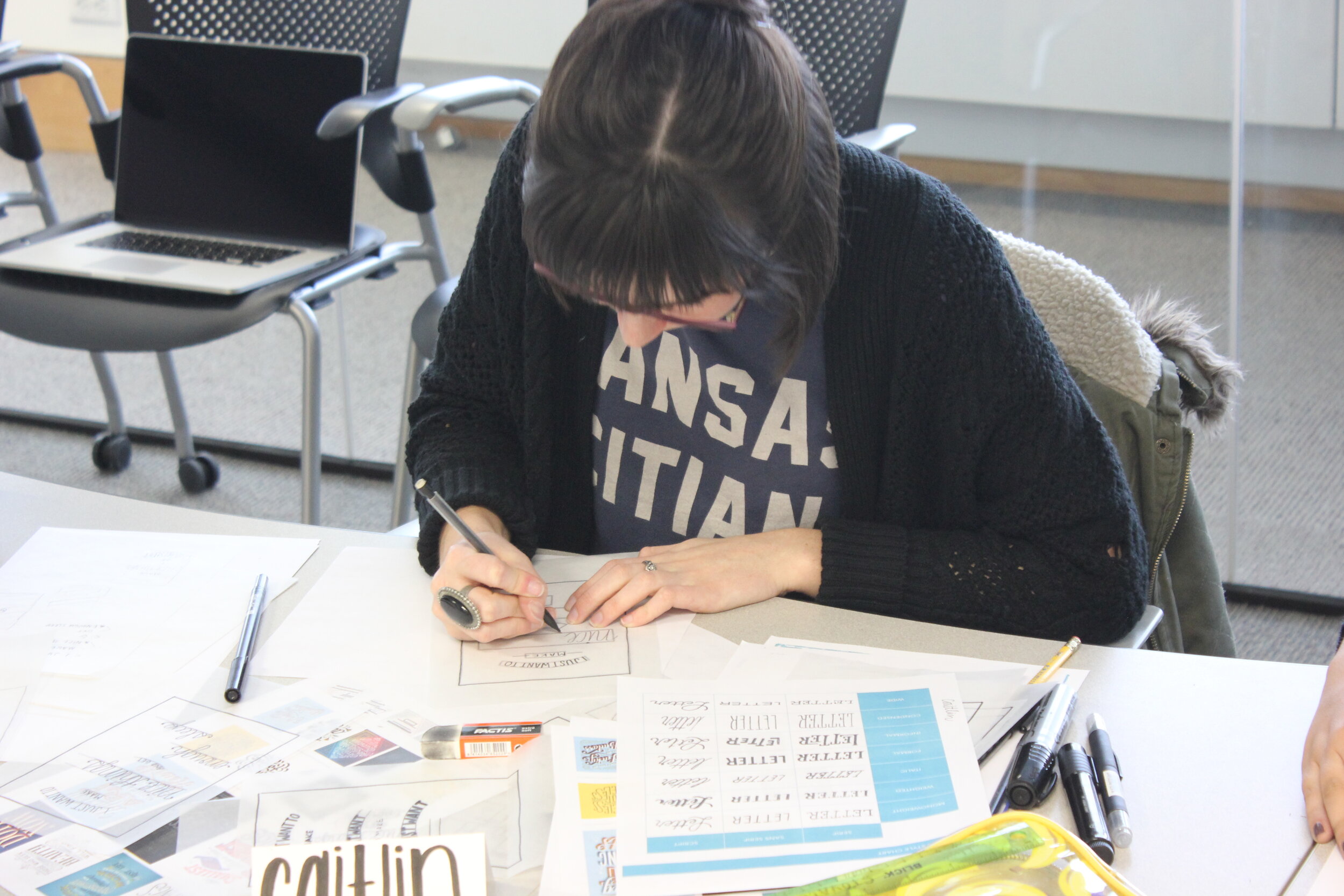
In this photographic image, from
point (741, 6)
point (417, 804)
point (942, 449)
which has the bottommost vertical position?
point (417, 804)

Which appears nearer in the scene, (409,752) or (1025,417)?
(409,752)

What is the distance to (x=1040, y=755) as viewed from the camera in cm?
70

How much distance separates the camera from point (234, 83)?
6.22ft

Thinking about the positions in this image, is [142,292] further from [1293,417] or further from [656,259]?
[1293,417]

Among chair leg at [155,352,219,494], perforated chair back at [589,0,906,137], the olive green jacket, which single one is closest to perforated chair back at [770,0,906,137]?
perforated chair back at [589,0,906,137]

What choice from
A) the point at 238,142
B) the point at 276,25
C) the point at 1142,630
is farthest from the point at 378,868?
the point at 276,25

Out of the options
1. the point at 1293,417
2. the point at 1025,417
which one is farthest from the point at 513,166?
the point at 1293,417

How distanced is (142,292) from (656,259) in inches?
52.5

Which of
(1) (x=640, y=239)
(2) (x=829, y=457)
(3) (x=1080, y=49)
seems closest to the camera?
(1) (x=640, y=239)

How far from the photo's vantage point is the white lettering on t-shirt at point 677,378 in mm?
1048

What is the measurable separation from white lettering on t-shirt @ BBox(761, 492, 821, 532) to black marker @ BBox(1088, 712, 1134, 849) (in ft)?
1.18

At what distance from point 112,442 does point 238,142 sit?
35.0 inches

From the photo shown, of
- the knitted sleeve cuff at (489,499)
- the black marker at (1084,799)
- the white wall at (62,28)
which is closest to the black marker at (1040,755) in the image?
the black marker at (1084,799)

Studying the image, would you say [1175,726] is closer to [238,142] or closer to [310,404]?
[310,404]
